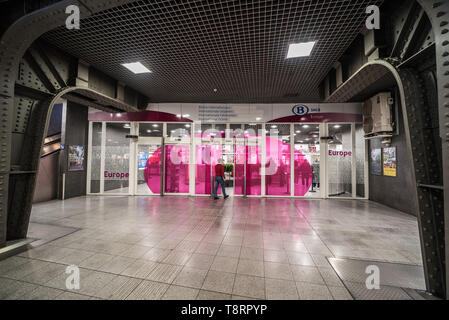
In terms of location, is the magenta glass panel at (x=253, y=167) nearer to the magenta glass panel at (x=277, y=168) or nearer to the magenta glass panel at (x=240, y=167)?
the magenta glass panel at (x=240, y=167)

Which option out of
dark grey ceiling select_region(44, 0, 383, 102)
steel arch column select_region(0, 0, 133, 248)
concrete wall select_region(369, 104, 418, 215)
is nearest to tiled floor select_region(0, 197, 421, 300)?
concrete wall select_region(369, 104, 418, 215)

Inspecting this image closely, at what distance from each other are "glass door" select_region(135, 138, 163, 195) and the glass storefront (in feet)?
0.13

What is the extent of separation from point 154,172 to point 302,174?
19.6 ft

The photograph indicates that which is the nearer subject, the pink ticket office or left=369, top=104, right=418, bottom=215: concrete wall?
left=369, top=104, right=418, bottom=215: concrete wall

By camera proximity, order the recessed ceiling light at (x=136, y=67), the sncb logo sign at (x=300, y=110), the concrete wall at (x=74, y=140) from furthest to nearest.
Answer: the sncb logo sign at (x=300, y=110) < the concrete wall at (x=74, y=140) < the recessed ceiling light at (x=136, y=67)

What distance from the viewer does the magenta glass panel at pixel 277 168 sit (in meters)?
7.10

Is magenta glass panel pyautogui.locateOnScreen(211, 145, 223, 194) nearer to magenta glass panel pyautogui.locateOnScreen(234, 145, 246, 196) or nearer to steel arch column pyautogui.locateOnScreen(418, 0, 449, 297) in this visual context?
magenta glass panel pyautogui.locateOnScreen(234, 145, 246, 196)

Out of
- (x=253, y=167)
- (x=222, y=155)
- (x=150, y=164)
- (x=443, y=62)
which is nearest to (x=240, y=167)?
(x=253, y=167)

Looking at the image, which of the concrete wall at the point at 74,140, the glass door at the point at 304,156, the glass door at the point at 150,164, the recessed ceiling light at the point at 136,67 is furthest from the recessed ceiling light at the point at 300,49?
the concrete wall at the point at 74,140

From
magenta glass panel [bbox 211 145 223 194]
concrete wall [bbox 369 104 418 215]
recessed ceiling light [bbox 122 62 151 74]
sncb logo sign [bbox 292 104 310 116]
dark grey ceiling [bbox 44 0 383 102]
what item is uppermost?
recessed ceiling light [bbox 122 62 151 74]

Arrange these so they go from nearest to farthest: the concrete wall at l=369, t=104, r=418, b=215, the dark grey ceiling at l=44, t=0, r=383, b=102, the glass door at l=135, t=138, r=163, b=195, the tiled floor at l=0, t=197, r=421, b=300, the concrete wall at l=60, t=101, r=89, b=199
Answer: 1. the tiled floor at l=0, t=197, r=421, b=300
2. the dark grey ceiling at l=44, t=0, r=383, b=102
3. the concrete wall at l=369, t=104, r=418, b=215
4. the concrete wall at l=60, t=101, r=89, b=199
5. the glass door at l=135, t=138, r=163, b=195

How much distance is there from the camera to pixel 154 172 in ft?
24.4

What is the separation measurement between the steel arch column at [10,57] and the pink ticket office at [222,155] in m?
4.65

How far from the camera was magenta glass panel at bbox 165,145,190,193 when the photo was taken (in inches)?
289
